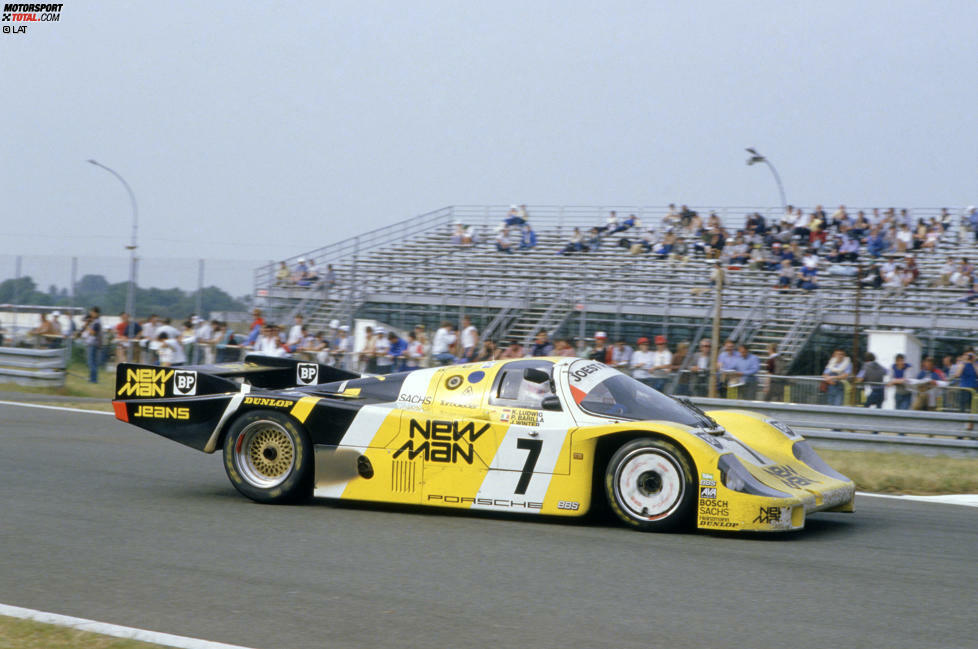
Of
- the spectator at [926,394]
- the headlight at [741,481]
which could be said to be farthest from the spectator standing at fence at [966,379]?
the headlight at [741,481]

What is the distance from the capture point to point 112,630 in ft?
14.2

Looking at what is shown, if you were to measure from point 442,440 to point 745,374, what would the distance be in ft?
25.5

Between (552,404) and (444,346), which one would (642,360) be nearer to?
(444,346)

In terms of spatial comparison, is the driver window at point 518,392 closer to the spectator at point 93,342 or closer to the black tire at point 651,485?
the black tire at point 651,485

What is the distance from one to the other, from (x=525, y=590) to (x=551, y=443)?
75.2 inches

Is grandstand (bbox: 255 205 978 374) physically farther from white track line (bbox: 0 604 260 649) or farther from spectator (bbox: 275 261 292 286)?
white track line (bbox: 0 604 260 649)

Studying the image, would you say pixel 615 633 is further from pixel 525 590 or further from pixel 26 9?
pixel 26 9

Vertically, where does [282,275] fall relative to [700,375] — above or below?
above

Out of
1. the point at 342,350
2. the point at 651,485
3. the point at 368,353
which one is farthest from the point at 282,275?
the point at 651,485

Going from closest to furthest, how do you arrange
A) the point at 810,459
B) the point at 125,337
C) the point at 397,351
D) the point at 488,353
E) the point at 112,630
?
the point at 112,630, the point at 810,459, the point at 488,353, the point at 397,351, the point at 125,337

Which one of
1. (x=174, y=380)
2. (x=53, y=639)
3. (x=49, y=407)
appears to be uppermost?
(x=174, y=380)

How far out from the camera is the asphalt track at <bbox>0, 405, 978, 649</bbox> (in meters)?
4.57

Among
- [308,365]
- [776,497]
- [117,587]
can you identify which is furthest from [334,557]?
[308,365]

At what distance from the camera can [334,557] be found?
596cm
